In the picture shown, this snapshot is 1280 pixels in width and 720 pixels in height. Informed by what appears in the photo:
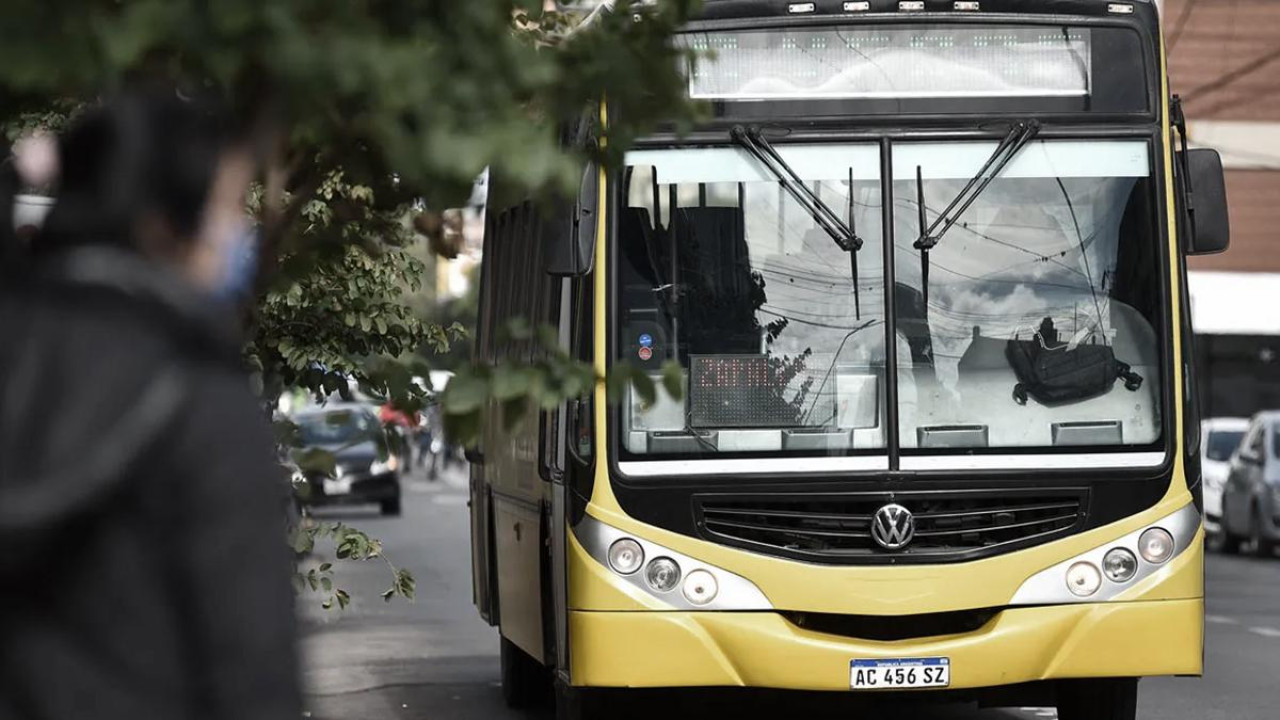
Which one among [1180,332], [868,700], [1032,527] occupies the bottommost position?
[868,700]

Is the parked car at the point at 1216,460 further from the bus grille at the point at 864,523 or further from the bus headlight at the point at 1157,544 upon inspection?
the bus grille at the point at 864,523

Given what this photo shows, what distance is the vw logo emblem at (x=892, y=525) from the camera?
365 inches

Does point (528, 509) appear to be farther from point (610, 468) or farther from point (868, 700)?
point (868, 700)

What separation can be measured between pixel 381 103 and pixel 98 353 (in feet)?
1.82

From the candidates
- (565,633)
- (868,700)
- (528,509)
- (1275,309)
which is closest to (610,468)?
(565,633)

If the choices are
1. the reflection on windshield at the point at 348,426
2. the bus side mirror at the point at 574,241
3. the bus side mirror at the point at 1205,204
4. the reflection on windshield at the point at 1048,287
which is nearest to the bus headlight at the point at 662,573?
the bus side mirror at the point at 574,241

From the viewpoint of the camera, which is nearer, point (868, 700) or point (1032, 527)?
point (1032, 527)

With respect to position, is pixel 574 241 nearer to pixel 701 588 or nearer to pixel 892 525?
pixel 701 588

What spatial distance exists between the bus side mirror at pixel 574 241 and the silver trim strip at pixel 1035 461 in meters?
1.38

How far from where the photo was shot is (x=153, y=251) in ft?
8.38

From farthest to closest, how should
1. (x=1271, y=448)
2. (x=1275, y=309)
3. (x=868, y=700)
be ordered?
(x=1275, y=309), (x=1271, y=448), (x=868, y=700)

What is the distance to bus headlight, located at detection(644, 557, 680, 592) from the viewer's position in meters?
9.30

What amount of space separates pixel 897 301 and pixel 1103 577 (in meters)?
1.25

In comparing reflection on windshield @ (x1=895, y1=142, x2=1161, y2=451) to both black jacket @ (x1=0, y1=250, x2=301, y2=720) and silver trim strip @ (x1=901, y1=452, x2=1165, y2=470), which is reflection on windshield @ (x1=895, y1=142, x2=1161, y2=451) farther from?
black jacket @ (x1=0, y1=250, x2=301, y2=720)
